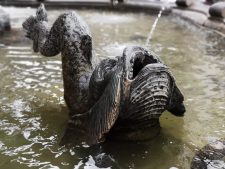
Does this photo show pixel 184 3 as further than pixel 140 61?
Yes

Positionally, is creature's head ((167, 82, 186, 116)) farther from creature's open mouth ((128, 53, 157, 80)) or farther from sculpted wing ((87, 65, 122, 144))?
sculpted wing ((87, 65, 122, 144))

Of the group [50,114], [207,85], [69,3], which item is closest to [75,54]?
[50,114]

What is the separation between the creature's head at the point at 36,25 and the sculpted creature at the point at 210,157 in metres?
1.99

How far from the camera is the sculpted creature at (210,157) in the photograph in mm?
3355

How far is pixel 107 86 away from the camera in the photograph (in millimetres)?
3449

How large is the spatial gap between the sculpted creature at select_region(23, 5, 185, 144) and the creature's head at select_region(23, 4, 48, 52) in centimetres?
17

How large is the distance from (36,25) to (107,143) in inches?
63.2

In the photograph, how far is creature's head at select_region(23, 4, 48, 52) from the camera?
4566 mm

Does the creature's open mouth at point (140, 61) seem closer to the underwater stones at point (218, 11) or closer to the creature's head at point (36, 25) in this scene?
the creature's head at point (36, 25)

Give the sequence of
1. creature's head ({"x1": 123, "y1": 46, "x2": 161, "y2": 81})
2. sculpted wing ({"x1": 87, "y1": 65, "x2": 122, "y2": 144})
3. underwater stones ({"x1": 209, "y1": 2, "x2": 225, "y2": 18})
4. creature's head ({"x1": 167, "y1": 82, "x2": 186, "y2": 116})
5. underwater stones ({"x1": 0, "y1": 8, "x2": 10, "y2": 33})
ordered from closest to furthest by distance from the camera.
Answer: sculpted wing ({"x1": 87, "y1": 65, "x2": 122, "y2": 144})
creature's head ({"x1": 123, "y1": 46, "x2": 161, "y2": 81})
creature's head ({"x1": 167, "y1": 82, "x2": 186, "y2": 116})
underwater stones ({"x1": 0, "y1": 8, "x2": 10, "y2": 33})
underwater stones ({"x1": 209, "y1": 2, "x2": 225, "y2": 18})

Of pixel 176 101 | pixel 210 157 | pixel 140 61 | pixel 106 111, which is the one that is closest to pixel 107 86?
pixel 106 111

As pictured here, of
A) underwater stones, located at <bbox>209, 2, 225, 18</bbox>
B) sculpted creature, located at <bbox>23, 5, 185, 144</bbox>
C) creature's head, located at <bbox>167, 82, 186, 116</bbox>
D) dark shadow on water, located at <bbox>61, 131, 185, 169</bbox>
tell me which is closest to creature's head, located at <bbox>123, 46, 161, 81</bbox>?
sculpted creature, located at <bbox>23, 5, 185, 144</bbox>

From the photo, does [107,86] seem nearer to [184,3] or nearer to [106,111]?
[106,111]

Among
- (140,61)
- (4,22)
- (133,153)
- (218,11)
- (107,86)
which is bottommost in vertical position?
(133,153)
